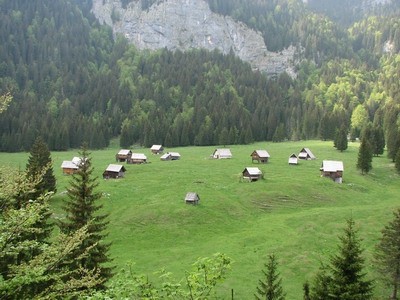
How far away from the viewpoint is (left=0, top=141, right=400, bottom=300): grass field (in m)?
47.7

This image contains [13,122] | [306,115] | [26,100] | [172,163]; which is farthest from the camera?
[26,100]

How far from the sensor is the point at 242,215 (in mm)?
65375

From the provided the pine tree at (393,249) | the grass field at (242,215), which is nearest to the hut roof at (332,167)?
the grass field at (242,215)

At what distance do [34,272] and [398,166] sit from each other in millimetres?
95499

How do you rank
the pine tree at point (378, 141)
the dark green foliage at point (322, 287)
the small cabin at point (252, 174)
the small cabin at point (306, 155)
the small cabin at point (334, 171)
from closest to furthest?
the dark green foliage at point (322, 287) → the small cabin at point (252, 174) → the small cabin at point (334, 171) → the small cabin at point (306, 155) → the pine tree at point (378, 141)

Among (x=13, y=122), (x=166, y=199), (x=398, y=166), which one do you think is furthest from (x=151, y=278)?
(x=13, y=122)

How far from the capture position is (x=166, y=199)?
69.2m

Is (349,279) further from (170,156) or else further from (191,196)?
(170,156)

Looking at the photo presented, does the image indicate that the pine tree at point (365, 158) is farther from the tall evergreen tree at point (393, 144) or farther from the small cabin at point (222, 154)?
the small cabin at point (222, 154)

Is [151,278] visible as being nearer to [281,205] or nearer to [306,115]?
[281,205]

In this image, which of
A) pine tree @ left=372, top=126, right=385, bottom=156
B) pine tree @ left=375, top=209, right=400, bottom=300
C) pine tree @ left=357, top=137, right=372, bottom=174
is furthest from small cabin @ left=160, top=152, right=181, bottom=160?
pine tree @ left=375, top=209, right=400, bottom=300

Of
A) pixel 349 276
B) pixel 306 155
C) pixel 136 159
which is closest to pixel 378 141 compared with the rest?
pixel 306 155

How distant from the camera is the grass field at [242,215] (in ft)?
157

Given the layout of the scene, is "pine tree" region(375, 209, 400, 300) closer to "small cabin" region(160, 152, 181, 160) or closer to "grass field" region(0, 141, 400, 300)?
"grass field" region(0, 141, 400, 300)
